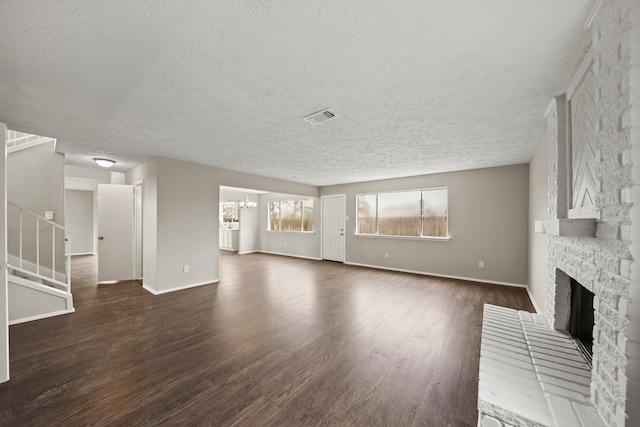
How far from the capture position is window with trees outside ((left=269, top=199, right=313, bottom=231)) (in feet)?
28.1

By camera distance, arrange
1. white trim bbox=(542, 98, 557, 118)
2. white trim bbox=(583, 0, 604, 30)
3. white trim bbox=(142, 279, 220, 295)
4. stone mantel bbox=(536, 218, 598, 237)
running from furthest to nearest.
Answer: white trim bbox=(142, 279, 220, 295)
white trim bbox=(542, 98, 557, 118)
stone mantel bbox=(536, 218, 598, 237)
white trim bbox=(583, 0, 604, 30)

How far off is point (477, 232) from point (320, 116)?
455cm

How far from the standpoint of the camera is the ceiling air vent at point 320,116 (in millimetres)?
2492

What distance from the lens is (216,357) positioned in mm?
2357

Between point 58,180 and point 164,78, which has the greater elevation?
point 164,78

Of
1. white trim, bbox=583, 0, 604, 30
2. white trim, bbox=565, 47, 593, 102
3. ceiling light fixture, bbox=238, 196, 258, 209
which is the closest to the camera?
white trim, bbox=583, 0, 604, 30

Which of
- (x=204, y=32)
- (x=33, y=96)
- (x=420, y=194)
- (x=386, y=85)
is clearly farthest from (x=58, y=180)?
(x=420, y=194)

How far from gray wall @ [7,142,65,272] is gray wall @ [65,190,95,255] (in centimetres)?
580

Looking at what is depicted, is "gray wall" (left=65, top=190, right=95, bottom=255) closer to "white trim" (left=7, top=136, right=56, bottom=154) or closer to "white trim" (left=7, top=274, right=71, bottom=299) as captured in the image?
Result: "white trim" (left=7, top=136, right=56, bottom=154)

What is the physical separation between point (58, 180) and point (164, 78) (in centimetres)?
399

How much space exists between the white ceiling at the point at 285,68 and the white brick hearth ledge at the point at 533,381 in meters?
2.06

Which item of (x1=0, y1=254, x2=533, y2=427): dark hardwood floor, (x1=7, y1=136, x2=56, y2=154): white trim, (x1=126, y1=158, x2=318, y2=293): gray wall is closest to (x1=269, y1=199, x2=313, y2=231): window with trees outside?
(x1=126, y1=158, x2=318, y2=293): gray wall

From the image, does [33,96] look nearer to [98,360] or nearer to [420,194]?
[98,360]

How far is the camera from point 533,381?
5.04ft
